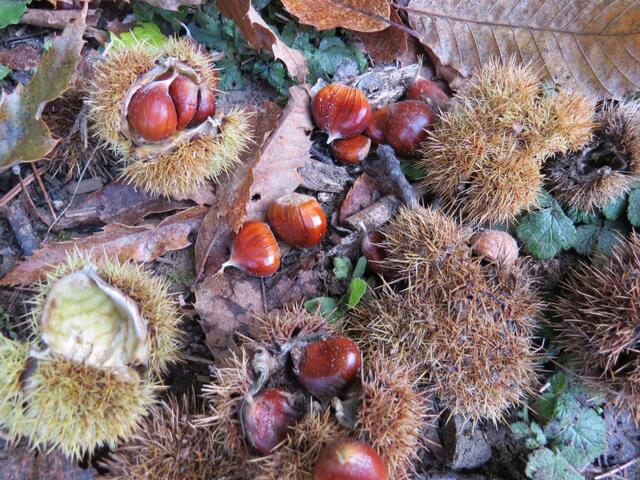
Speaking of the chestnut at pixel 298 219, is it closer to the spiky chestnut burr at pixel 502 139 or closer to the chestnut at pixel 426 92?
the spiky chestnut burr at pixel 502 139

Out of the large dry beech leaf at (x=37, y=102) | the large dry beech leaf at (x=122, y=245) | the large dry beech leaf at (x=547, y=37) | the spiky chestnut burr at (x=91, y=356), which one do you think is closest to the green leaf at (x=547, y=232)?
the large dry beech leaf at (x=547, y=37)

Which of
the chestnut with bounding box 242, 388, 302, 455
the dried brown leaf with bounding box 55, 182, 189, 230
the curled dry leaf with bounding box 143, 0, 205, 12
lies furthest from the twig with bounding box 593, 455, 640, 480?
the curled dry leaf with bounding box 143, 0, 205, 12

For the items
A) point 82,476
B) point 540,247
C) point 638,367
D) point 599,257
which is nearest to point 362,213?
point 540,247

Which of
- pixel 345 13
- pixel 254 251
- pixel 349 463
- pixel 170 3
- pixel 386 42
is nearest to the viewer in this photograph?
pixel 349 463

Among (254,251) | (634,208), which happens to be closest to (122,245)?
(254,251)

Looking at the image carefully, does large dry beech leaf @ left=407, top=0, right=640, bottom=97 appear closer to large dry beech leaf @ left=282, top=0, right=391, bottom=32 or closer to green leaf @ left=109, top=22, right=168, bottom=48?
large dry beech leaf @ left=282, top=0, right=391, bottom=32

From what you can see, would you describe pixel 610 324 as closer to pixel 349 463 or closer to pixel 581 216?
pixel 581 216

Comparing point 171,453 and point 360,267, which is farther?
point 360,267
